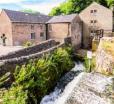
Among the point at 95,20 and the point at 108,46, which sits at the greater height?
the point at 95,20

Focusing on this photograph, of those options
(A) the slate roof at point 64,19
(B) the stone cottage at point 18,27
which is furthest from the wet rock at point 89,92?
(A) the slate roof at point 64,19

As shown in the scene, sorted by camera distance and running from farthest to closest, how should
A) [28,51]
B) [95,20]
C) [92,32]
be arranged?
[92,32], [95,20], [28,51]

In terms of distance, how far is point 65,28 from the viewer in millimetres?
39906

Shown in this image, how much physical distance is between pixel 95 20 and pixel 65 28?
21.1ft

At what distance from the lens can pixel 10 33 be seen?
3625cm

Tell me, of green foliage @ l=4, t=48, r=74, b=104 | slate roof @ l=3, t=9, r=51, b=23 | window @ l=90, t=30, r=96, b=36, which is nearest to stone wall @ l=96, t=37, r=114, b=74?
green foliage @ l=4, t=48, r=74, b=104

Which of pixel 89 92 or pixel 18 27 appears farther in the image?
pixel 18 27

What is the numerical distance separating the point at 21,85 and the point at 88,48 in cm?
3025

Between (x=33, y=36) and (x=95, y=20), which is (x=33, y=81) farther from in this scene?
(x=95, y=20)

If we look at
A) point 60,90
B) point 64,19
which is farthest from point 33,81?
point 64,19

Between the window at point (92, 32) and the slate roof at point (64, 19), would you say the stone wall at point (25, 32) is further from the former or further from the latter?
the window at point (92, 32)

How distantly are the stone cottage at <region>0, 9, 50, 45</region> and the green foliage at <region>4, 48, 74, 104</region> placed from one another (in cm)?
1458

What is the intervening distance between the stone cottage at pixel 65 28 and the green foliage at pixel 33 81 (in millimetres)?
16940

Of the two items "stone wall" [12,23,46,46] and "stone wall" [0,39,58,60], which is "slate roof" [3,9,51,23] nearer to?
"stone wall" [12,23,46,46]
